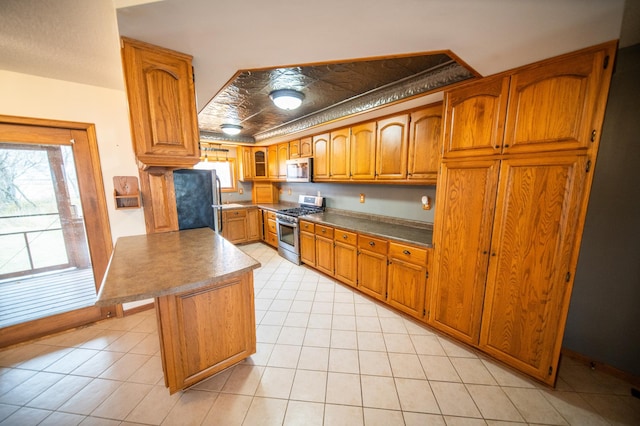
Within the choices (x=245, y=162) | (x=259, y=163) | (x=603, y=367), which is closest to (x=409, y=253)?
(x=603, y=367)

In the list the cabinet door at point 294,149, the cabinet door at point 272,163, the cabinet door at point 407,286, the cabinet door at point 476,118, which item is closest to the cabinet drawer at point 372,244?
the cabinet door at point 407,286

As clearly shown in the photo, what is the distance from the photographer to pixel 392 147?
257 centimetres

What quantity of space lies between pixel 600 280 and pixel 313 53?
268 cm

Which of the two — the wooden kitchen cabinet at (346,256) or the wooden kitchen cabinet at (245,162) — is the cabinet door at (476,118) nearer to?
the wooden kitchen cabinet at (346,256)

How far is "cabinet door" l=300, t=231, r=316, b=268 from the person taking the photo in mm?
3469

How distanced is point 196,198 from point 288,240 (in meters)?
1.78

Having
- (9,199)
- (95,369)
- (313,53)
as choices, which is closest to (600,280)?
(313,53)

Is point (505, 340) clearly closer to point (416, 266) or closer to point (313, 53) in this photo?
point (416, 266)

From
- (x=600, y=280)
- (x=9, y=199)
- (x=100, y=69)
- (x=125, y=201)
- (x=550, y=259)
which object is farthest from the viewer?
(x=125, y=201)

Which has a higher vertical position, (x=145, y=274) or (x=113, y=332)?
(x=145, y=274)

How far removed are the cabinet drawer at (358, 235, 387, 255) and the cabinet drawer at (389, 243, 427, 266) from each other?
0.09 meters

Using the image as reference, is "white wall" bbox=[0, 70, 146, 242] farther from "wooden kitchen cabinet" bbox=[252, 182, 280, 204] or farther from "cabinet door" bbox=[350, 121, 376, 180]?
"wooden kitchen cabinet" bbox=[252, 182, 280, 204]

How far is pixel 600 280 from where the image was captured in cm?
167

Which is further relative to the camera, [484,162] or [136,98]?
[484,162]
